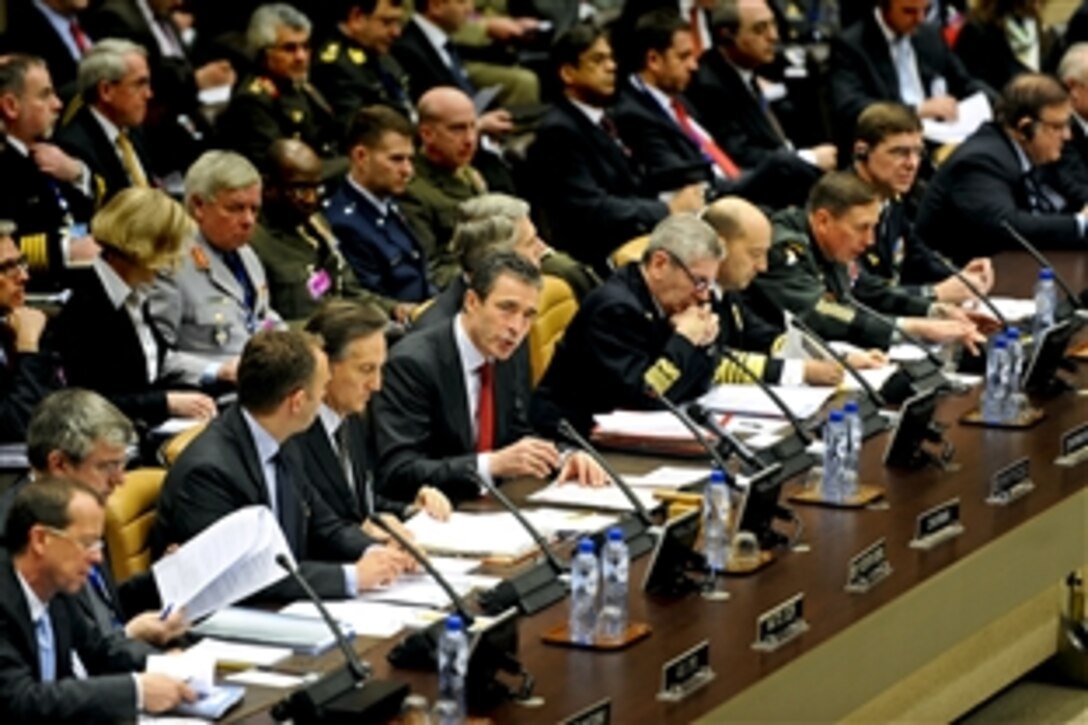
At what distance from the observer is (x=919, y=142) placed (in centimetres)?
873

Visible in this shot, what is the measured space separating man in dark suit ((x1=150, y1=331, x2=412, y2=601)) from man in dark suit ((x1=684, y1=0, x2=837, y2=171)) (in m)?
5.13

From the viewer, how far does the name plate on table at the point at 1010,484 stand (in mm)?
6281

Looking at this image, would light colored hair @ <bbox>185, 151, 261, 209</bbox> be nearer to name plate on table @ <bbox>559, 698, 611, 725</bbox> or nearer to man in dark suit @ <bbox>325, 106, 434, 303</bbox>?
man in dark suit @ <bbox>325, 106, 434, 303</bbox>

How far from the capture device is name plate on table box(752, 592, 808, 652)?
17.1ft

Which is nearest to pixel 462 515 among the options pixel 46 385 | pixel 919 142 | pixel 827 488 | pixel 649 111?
pixel 827 488

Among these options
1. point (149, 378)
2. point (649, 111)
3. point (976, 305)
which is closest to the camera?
point (149, 378)

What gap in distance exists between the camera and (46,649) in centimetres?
493

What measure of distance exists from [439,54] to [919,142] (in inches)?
99.2

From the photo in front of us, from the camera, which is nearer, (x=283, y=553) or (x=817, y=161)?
(x=283, y=553)

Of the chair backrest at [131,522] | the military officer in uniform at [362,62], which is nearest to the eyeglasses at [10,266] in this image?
the chair backrest at [131,522]

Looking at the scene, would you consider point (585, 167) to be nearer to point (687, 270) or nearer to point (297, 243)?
point (297, 243)

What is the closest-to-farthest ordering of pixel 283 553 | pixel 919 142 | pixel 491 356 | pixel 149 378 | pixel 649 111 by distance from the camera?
pixel 283 553 < pixel 491 356 < pixel 149 378 < pixel 919 142 < pixel 649 111

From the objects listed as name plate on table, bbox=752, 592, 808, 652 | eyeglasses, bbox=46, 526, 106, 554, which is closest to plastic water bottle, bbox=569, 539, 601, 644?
name plate on table, bbox=752, 592, 808, 652

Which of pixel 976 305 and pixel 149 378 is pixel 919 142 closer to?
pixel 976 305
